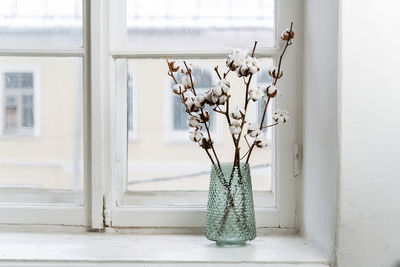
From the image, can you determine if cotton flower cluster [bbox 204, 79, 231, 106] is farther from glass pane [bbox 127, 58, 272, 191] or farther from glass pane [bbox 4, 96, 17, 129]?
→ glass pane [bbox 4, 96, 17, 129]

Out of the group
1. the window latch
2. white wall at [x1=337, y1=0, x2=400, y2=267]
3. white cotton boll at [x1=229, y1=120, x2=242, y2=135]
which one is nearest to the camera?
white wall at [x1=337, y1=0, x2=400, y2=267]

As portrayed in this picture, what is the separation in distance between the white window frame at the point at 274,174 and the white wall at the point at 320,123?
42 millimetres

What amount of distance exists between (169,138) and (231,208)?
35 cm

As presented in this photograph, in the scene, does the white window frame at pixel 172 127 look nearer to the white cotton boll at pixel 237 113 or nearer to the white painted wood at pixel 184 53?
the white painted wood at pixel 184 53

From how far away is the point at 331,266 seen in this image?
4.78 ft

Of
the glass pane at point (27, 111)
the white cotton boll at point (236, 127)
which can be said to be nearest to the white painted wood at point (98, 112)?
the glass pane at point (27, 111)

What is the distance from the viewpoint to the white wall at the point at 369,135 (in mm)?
1407

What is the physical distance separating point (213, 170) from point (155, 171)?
0.90 ft

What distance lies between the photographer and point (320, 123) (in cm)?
155

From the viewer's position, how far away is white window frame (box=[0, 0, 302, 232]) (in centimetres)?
173

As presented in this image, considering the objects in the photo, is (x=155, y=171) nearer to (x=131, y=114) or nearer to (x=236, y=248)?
(x=131, y=114)

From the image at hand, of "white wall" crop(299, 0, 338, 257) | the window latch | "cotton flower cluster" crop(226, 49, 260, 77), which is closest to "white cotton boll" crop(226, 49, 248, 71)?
"cotton flower cluster" crop(226, 49, 260, 77)

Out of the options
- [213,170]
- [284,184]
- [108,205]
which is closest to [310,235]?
[284,184]

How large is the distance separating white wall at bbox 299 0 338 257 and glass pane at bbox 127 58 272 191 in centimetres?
A: 18
